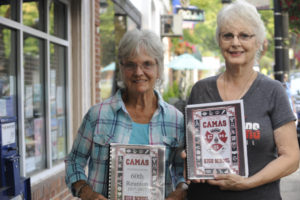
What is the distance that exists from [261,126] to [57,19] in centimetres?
410

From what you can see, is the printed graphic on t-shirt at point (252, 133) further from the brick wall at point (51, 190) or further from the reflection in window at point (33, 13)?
the reflection in window at point (33, 13)

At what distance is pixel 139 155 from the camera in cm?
222

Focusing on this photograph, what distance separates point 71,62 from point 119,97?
11.5ft

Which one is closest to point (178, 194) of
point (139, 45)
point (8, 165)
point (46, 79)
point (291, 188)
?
point (139, 45)

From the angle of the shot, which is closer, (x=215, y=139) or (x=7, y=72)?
(x=215, y=139)

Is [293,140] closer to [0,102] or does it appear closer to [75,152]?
[75,152]

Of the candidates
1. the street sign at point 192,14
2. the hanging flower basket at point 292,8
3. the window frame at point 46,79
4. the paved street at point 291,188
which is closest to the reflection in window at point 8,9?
the window frame at point 46,79

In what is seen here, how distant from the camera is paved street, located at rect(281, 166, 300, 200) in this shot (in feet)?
19.3

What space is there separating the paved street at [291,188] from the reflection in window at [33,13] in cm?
399

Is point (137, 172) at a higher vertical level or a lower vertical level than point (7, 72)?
lower

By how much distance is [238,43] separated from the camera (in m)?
2.18

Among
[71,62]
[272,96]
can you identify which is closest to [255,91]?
[272,96]

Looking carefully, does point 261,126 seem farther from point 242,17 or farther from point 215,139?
point 242,17

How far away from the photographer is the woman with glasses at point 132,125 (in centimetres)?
238
